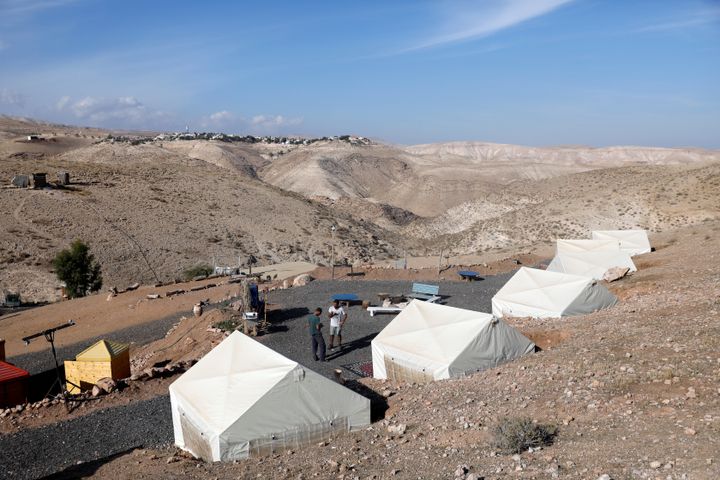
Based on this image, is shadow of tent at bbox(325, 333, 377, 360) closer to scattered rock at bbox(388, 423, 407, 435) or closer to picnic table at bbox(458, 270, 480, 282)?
scattered rock at bbox(388, 423, 407, 435)

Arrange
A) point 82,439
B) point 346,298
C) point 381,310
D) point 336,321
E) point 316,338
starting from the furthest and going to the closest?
point 346,298 → point 381,310 → point 336,321 → point 316,338 → point 82,439

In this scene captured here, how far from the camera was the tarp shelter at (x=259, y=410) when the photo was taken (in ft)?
30.9

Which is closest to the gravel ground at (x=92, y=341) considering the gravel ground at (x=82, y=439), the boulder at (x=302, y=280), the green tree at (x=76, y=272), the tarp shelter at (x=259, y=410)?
the boulder at (x=302, y=280)

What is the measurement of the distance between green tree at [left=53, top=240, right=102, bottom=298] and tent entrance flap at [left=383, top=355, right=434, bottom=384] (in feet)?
80.8

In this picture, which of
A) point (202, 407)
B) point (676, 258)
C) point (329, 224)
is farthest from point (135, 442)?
point (329, 224)

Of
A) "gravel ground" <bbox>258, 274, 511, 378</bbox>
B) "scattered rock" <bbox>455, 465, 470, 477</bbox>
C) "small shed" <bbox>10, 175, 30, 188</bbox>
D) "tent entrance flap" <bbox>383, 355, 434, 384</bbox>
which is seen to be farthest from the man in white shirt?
"small shed" <bbox>10, 175, 30, 188</bbox>

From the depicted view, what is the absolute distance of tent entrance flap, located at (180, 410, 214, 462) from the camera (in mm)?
9510

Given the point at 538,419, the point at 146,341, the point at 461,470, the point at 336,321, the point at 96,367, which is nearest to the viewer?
the point at 461,470

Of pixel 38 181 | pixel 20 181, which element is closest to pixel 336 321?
pixel 38 181

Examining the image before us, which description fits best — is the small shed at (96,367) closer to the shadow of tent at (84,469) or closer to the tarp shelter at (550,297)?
the shadow of tent at (84,469)

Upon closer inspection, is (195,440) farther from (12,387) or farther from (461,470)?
(12,387)

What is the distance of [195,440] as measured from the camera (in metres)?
9.91

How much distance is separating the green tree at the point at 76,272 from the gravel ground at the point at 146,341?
11484mm

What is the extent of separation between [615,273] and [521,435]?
620 inches
